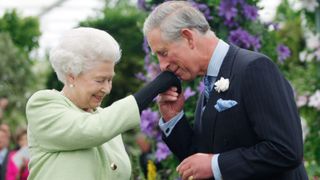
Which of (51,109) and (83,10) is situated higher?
(51,109)

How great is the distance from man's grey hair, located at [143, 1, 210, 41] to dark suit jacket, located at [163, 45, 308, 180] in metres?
0.18

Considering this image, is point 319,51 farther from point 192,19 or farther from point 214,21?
point 192,19

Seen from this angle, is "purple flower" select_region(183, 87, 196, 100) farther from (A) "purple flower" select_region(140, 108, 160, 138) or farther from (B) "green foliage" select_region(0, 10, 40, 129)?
(B) "green foliage" select_region(0, 10, 40, 129)

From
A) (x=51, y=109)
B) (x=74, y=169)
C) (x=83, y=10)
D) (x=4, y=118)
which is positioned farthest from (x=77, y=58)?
(x=83, y=10)

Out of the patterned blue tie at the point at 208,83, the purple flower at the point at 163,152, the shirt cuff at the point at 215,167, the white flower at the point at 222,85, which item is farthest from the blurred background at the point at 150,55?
the shirt cuff at the point at 215,167

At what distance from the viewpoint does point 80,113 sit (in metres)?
2.86

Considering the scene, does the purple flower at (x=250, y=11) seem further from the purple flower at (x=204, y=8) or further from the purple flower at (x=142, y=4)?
the purple flower at (x=142, y=4)

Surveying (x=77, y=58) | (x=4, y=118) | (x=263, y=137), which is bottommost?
(x=4, y=118)

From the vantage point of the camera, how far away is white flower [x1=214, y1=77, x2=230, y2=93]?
9.48ft

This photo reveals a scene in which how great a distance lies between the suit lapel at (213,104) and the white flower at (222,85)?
19 mm

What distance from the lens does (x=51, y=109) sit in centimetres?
285

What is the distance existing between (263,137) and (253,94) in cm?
16

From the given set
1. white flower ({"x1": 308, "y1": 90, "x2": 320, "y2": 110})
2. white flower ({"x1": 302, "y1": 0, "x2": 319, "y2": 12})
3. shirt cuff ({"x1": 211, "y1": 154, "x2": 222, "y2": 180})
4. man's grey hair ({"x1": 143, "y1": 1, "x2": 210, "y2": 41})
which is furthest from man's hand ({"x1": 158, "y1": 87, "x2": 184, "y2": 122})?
white flower ({"x1": 308, "y1": 90, "x2": 320, "y2": 110})

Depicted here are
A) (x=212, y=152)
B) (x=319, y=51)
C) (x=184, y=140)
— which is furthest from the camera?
Answer: (x=319, y=51)
